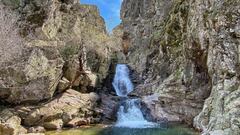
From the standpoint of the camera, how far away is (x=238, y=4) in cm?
1741

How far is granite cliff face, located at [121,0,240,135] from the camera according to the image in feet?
52.4

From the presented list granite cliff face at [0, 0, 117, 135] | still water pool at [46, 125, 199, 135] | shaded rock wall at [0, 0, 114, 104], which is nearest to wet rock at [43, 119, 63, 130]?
granite cliff face at [0, 0, 117, 135]

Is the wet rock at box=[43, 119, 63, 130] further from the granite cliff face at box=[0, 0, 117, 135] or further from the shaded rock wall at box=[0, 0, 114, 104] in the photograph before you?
the shaded rock wall at box=[0, 0, 114, 104]

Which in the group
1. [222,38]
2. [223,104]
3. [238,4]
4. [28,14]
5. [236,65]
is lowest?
[223,104]

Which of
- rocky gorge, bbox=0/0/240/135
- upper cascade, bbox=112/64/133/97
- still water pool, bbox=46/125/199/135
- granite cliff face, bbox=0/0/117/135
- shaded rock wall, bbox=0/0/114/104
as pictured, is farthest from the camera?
upper cascade, bbox=112/64/133/97

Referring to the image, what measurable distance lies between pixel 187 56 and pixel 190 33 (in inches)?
96.7

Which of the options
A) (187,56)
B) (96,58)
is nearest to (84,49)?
(96,58)

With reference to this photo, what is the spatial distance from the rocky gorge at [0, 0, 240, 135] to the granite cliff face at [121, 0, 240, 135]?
0.07 metres

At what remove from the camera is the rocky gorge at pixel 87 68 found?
18.5 m

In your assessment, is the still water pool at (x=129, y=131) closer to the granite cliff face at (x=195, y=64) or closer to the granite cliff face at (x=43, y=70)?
the granite cliff face at (x=195, y=64)

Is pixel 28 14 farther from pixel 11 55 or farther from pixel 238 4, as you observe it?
pixel 238 4

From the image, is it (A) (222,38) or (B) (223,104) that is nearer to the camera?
(B) (223,104)

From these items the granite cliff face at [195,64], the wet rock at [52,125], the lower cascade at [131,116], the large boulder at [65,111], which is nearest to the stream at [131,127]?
the lower cascade at [131,116]

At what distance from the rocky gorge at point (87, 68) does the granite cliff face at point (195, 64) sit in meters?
0.07
